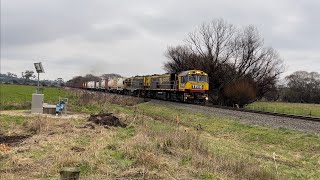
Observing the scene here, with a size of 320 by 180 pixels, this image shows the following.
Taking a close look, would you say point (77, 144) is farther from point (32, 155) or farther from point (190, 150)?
point (190, 150)

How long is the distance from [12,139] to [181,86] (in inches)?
1051

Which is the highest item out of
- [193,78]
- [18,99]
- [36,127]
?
[193,78]

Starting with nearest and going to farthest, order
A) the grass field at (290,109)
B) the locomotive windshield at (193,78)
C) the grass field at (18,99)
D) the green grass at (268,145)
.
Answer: the green grass at (268,145)
the grass field at (18,99)
the locomotive windshield at (193,78)
the grass field at (290,109)

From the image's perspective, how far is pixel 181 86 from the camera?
37.7 metres

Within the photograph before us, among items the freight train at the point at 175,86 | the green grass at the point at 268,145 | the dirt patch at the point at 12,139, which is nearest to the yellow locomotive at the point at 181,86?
the freight train at the point at 175,86

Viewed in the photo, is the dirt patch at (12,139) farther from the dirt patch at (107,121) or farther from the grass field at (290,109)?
the grass field at (290,109)

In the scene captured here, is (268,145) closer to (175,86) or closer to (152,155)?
(152,155)

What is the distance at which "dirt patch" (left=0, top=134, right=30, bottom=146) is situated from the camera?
36.9 ft

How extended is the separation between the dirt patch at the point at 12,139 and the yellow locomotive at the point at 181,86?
25.5 m

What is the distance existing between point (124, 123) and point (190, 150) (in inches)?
263

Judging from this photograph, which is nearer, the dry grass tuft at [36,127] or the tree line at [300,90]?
the dry grass tuft at [36,127]

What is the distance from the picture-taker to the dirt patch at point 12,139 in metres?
11.2

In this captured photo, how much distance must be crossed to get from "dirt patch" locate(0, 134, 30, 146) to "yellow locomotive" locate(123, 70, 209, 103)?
83.6 ft

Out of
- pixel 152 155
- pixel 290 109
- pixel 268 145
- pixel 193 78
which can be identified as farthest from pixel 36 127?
pixel 290 109
